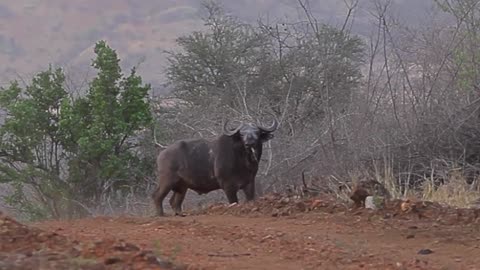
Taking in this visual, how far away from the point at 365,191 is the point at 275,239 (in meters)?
3.28

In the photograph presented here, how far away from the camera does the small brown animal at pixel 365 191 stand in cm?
1245

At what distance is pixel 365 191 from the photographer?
12492 mm

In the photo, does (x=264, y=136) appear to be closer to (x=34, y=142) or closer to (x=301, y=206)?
(x=301, y=206)

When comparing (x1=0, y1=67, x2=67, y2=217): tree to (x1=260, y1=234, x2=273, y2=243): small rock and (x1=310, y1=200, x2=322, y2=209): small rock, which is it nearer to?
(x1=310, y1=200, x2=322, y2=209): small rock

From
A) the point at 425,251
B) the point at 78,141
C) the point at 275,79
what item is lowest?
the point at 425,251

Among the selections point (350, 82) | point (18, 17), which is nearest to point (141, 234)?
point (350, 82)

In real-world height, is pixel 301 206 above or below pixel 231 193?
below

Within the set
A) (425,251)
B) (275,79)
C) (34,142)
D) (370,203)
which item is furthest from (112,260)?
(275,79)

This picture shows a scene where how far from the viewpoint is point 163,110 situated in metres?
30.3

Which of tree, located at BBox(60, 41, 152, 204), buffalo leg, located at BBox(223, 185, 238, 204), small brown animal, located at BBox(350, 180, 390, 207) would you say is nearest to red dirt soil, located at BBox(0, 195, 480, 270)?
small brown animal, located at BBox(350, 180, 390, 207)

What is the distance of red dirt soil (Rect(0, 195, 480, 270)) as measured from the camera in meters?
6.33

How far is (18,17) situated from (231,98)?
59213 millimetres

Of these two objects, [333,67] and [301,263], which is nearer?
[301,263]

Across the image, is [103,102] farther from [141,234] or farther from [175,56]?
[141,234]
